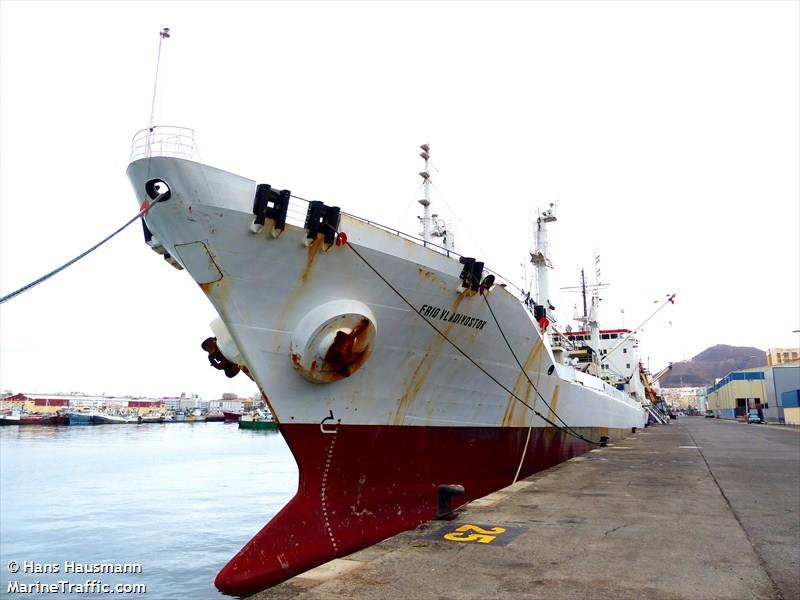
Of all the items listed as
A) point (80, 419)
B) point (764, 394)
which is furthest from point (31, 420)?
point (764, 394)

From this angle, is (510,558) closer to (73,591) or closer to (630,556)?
(630,556)

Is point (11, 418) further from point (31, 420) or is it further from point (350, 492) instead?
point (350, 492)

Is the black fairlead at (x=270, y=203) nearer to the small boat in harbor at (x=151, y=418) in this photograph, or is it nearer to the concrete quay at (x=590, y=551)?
the concrete quay at (x=590, y=551)

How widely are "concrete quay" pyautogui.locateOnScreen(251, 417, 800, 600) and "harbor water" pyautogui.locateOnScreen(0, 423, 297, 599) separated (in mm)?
6118

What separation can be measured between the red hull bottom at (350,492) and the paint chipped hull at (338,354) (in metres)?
0.02

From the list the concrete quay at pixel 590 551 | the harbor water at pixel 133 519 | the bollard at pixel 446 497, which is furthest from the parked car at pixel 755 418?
the bollard at pixel 446 497

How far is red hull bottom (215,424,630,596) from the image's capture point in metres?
6.93

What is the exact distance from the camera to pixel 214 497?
19.4 metres

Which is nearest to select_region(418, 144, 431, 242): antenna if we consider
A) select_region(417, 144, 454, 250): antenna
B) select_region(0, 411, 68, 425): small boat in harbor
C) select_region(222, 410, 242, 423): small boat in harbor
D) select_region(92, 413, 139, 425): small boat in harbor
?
select_region(417, 144, 454, 250): antenna

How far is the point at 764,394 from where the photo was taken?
227 feet

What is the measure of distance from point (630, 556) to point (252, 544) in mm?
4776

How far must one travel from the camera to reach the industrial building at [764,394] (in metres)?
44.0

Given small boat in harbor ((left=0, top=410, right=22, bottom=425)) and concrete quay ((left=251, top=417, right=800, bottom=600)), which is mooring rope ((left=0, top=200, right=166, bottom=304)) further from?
small boat in harbor ((left=0, top=410, right=22, bottom=425))

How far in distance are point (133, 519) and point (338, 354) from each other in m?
12.3
